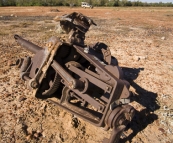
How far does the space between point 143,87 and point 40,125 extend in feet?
10.4

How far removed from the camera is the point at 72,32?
4188mm

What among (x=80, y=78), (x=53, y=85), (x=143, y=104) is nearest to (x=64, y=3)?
(x=143, y=104)

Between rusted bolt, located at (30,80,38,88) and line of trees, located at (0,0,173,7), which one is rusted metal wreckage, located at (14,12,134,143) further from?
line of trees, located at (0,0,173,7)

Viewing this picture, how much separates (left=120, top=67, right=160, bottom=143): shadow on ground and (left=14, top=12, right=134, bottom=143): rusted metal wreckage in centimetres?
86

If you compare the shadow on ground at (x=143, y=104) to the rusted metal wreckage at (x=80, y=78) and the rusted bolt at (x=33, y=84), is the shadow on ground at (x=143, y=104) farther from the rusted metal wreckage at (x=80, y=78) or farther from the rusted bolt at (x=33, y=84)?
the rusted bolt at (x=33, y=84)

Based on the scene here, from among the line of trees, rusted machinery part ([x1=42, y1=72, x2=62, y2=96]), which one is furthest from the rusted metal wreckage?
the line of trees

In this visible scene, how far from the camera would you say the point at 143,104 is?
541cm

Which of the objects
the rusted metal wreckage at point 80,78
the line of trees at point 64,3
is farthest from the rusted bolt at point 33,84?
the line of trees at point 64,3

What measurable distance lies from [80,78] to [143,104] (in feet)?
7.15

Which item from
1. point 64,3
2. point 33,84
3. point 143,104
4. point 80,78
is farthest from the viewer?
point 64,3

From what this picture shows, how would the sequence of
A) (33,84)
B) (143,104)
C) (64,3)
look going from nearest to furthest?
1. (33,84)
2. (143,104)
3. (64,3)

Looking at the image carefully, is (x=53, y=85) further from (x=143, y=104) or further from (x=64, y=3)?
(x=64, y=3)

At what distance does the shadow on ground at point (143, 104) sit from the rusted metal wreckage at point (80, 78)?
2.84ft

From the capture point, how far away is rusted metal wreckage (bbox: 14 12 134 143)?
134 inches
